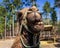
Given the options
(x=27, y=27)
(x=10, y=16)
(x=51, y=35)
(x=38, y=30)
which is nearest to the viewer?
(x=38, y=30)

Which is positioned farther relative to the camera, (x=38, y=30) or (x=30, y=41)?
(x=30, y=41)

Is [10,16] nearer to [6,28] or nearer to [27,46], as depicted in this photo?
[6,28]

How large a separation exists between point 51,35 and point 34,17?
1098 inches

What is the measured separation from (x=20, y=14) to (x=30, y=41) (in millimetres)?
196

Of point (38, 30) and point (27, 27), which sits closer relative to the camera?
point (38, 30)

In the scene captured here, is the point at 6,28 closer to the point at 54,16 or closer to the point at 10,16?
the point at 10,16

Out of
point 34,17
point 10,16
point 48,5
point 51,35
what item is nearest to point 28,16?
point 34,17

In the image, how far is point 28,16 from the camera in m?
1.35

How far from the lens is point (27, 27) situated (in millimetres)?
1382

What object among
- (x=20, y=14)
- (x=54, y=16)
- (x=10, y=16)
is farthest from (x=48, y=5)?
(x=20, y=14)

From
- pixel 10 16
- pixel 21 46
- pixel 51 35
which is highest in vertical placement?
pixel 21 46

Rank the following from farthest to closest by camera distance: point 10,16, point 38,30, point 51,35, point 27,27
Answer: point 10,16 → point 51,35 → point 27,27 → point 38,30

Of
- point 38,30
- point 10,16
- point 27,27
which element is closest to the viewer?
point 38,30

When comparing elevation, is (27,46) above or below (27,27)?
below
